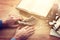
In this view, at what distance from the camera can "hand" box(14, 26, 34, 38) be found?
106 cm

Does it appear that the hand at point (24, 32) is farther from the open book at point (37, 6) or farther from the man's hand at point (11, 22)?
the open book at point (37, 6)

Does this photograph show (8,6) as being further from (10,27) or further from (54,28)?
(54,28)

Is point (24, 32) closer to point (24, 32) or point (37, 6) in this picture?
point (24, 32)

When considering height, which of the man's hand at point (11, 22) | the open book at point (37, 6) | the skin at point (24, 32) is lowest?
the skin at point (24, 32)

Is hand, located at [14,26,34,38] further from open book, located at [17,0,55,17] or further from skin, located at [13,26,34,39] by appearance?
open book, located at [17,0,55,17]

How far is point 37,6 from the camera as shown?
1.27 meters

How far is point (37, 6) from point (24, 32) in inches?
11.8

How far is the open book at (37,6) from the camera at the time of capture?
1223mm

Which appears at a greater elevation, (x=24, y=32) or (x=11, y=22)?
(x=11, y=22)

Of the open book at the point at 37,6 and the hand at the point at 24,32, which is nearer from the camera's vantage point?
the hand at the point at 24,32

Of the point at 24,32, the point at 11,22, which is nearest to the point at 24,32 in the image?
the point at 24,32

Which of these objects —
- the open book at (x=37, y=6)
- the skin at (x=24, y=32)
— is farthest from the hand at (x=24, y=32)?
the open book at (x=37, y=6)

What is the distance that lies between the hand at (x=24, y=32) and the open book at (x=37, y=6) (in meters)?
0.17

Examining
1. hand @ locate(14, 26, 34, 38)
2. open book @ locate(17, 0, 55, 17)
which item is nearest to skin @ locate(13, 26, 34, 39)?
hand @ locate(14, 26, 34, 38)
